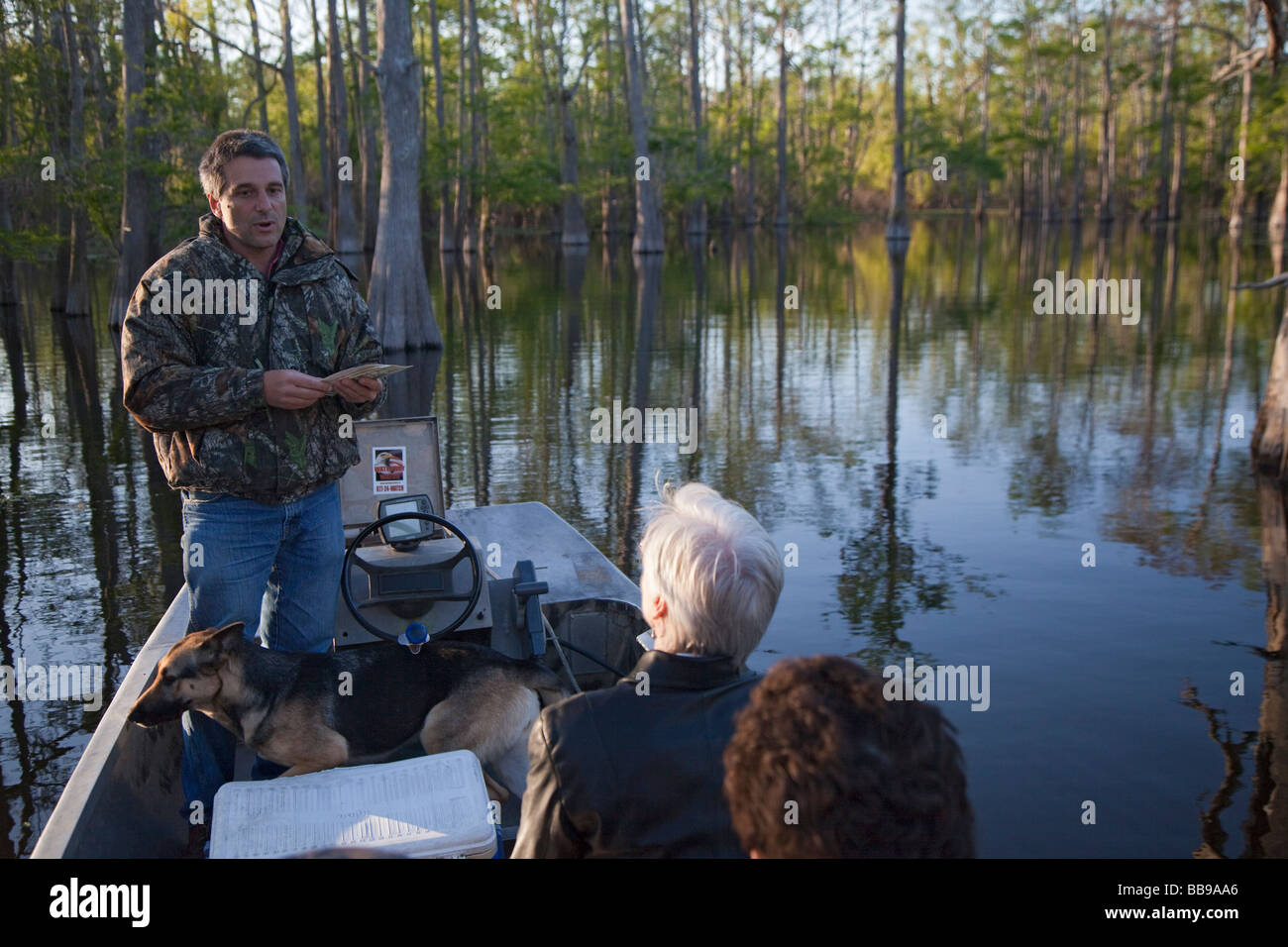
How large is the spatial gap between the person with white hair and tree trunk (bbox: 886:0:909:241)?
47.0 metres

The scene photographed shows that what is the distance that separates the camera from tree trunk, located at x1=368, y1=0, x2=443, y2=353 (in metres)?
17.2

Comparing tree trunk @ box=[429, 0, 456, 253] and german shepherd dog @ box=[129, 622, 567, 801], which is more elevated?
tree trunk @ box=[429, 0, 456, 253]

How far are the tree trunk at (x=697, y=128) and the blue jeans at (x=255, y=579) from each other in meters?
44.6

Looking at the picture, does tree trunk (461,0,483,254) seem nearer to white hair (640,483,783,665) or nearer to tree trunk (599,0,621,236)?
tree trunk (599,0,621,236)

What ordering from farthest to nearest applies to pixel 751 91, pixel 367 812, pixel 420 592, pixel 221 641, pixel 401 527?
pixel 751 91
pixel 401 527
pixel 420 592
pixel 221 641
pixel 367 812

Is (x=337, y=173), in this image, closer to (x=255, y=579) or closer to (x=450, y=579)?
(x=450, y=579)

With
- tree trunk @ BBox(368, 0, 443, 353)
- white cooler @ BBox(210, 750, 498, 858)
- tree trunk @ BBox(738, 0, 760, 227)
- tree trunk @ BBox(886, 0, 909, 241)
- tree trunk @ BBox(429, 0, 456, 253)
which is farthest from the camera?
tree trunk @ BBox(738, 0, 760, 227)

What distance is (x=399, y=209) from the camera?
18219 mm

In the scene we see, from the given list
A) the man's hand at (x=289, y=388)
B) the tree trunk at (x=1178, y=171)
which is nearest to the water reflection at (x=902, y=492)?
the man's hand at (x=289, y=388)

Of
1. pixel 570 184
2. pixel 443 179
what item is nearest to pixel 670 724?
pixel 443 179

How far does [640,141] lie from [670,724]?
→ 128 feet

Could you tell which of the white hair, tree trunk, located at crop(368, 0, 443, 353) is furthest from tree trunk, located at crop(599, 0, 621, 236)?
the white hair

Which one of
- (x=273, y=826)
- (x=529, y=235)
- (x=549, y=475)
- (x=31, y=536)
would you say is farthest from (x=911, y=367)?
(x=529, y=235)
